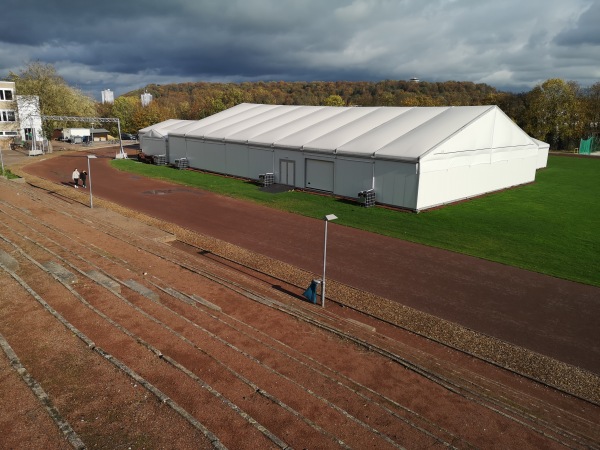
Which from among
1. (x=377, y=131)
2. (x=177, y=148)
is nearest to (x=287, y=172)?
(x=377, y=131)

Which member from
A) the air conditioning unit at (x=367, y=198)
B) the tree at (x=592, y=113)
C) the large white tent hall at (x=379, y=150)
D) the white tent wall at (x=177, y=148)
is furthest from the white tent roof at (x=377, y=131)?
the tree at (x=592, y=113)

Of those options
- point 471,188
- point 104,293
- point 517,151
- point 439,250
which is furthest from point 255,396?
point 517,151

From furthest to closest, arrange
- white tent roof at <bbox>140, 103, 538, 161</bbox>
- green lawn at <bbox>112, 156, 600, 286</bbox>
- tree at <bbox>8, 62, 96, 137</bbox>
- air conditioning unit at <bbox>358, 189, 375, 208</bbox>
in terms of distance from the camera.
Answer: tree at <bbox>8, 62, 96, 137</bbox>, white tent roof at <bbox>140, 103, 538, 161</bbox>, air conditioning unit at <bbox>358, 189, 375, 208</bbox>, green lawn at <bbox>112, 156, 600, 286</bbox>

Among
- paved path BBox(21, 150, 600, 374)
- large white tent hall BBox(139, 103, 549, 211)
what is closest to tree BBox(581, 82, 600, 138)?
large white tent hall BBox(139, 103, 549, 211)

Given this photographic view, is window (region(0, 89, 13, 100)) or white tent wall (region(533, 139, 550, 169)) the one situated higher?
window (region(0, 89, 13, 100))

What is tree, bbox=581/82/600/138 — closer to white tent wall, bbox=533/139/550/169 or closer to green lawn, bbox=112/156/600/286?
white tent wall, bbox=533/139/550/169

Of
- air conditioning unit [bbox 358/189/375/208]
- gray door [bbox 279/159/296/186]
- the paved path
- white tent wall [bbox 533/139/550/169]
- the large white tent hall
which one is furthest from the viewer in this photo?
white tent wall [bbox 533/139/550/169]

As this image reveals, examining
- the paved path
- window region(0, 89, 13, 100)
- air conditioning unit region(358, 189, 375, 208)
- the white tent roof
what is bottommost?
the paved path
